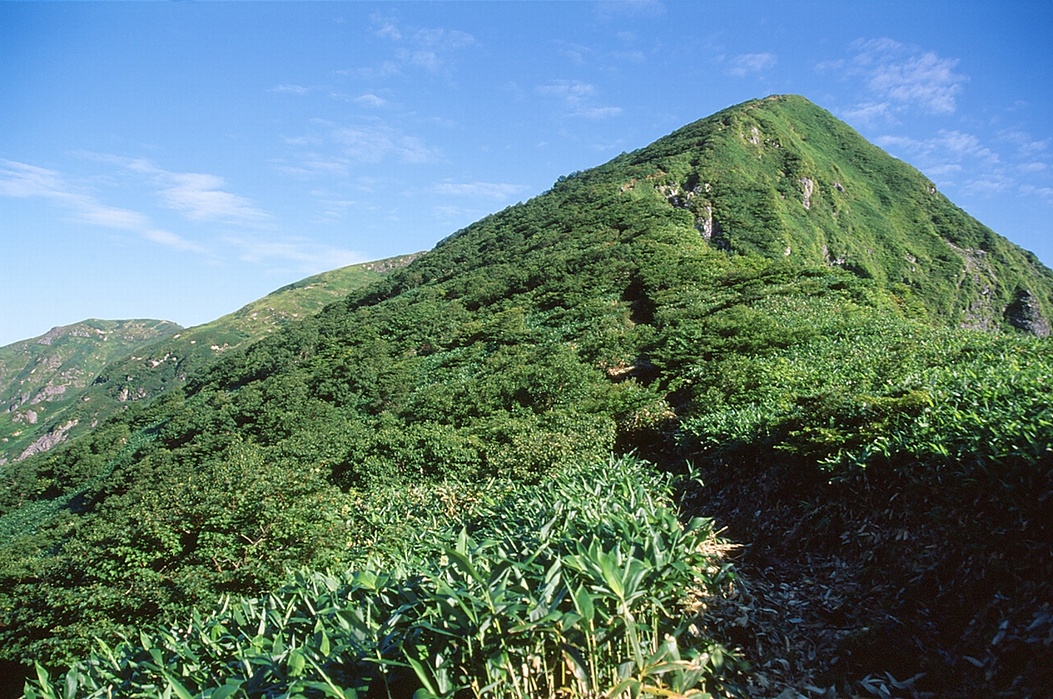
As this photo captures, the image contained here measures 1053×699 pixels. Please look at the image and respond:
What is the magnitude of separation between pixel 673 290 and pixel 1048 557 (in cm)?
1927

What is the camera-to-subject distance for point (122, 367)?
371 feet

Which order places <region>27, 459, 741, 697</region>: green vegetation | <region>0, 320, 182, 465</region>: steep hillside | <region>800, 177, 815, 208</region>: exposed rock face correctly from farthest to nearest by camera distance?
<region>0, 320, 182, 465</region>: steep hillside → <region>800, 177, 815, 208</region>: exposed rock face → <region>27, 459, 741, 697</region>: green vegetation

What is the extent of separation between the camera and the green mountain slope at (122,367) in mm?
96188

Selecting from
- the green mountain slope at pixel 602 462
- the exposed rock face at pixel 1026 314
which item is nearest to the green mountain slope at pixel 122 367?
the green mountain slope at pixel 602 462

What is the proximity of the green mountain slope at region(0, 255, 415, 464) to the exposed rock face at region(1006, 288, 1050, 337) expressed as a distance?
9769 centimetres

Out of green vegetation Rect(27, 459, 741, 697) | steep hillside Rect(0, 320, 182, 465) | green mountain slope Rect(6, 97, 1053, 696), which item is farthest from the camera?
steep hillside Rect(0, 320, 182, 465)

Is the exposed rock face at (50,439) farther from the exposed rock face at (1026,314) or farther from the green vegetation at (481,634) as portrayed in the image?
the exposed rock face at (1026,314)

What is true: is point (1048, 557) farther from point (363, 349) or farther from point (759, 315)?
point (363, 349)

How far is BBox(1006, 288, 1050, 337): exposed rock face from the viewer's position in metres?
51.4

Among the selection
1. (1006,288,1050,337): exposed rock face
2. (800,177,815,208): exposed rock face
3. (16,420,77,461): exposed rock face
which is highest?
(800,177,815,208): exposed rock face

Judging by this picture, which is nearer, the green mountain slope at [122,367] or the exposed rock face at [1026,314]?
the exposed rock face at [1026,314]

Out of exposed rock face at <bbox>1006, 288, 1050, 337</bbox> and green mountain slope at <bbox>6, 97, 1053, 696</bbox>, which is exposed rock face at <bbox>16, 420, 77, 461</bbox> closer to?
green mountain slope at <bbox>6, 97, 1053, 696</bbox>

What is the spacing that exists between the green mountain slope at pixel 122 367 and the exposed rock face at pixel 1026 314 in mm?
97685

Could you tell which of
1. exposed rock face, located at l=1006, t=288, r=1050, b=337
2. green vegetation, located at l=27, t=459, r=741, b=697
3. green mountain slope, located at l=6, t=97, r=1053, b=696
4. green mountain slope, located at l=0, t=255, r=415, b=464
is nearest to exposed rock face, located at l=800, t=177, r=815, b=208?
exposed rock face, located at l=1006, t=288, r=1050, b=337
